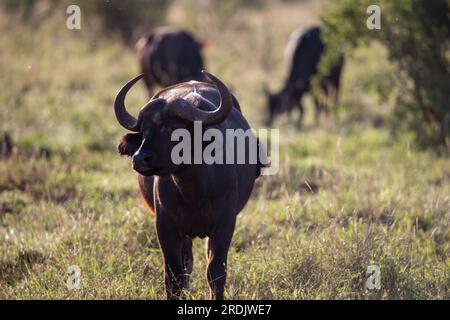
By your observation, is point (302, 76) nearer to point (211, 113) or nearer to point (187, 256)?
point (187, 256)

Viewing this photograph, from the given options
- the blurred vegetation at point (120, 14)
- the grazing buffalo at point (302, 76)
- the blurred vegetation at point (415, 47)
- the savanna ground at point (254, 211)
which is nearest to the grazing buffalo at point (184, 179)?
the savanna ground at point (254, 211)

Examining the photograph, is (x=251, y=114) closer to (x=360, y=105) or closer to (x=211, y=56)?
(x=360, y=105)

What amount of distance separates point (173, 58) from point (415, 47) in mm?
4581

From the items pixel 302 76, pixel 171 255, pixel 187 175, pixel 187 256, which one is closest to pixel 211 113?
pixel 187 175

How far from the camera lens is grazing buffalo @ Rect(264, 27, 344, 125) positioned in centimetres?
1320

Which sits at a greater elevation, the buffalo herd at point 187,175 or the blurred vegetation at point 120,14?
the blurred vegetation at point 120,14

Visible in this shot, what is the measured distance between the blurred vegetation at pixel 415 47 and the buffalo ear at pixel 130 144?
19.0ft

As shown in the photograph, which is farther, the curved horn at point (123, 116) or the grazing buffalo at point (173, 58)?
the grazing buffalo at point (173, 58)

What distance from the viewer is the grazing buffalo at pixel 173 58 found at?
42.7ft

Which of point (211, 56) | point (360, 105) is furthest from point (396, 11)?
point (211, 56)

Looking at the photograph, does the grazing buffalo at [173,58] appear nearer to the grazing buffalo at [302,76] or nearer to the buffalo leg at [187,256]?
the grazing buffalo at [302,76]

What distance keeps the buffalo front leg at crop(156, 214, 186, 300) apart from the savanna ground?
18 cm

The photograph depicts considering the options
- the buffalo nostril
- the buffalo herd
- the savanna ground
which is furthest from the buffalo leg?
the buffalo nostril

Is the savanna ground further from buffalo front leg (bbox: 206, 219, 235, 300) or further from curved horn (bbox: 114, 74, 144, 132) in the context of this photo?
curved horn (bbox: 114, 74, 144, 132)
